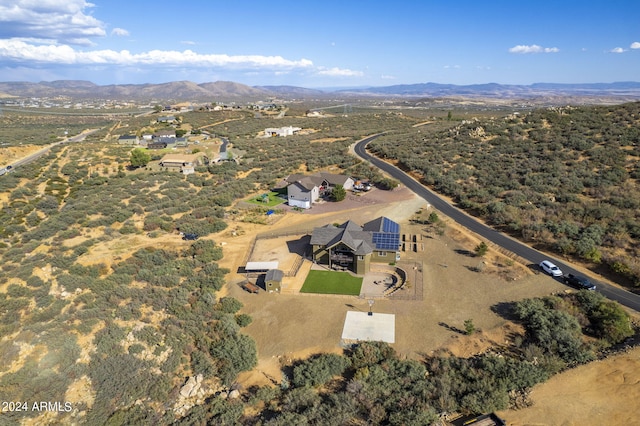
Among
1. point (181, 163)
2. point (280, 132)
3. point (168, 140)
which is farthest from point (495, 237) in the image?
point (280, 132)

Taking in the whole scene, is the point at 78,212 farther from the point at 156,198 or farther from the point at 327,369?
the point at 327,369

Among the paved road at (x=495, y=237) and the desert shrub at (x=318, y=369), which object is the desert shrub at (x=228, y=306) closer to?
the desert shrub at (x=318, y=369)

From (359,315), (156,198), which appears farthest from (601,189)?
(156,198)

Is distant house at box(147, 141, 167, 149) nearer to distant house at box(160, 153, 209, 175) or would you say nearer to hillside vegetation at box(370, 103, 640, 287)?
distant house at box(160, 153, 209, 175)

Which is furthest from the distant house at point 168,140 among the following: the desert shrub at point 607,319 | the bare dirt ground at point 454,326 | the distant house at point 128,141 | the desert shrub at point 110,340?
the desert shrub at point 607,319

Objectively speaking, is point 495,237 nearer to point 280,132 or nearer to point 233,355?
point 233,355
